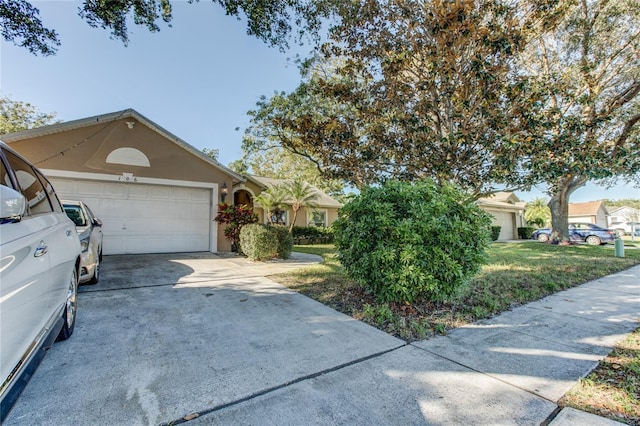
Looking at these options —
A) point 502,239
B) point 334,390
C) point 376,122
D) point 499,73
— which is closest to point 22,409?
point 334,390

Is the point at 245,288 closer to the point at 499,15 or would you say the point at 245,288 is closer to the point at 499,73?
the point at 499,73

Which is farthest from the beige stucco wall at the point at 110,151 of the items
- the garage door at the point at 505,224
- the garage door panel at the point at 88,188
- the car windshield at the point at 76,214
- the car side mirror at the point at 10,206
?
the garage door at the point at 505,224

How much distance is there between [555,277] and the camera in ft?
22.9

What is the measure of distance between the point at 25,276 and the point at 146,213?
9.45m

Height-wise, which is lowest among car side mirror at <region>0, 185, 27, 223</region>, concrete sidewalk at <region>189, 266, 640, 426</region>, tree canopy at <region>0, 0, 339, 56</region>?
concrete sidewalk at <region>189, 266, 640, 426</region>

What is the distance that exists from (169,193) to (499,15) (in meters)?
10.9

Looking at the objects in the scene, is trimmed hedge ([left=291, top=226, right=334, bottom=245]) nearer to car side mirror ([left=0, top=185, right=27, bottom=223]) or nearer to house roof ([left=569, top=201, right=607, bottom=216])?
car side mirror ([left=0, top=185, right=27, bottom=223])

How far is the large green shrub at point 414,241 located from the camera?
426 cm

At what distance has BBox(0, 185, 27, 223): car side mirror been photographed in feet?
5.32

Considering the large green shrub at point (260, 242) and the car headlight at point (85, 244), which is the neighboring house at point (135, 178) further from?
the car headlight at point (85, 244)

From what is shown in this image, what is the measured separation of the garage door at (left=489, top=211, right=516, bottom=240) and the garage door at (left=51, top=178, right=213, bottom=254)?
876 inches

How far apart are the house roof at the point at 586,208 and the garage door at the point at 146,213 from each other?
166 ft

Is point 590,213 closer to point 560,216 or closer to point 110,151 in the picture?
point 560,216

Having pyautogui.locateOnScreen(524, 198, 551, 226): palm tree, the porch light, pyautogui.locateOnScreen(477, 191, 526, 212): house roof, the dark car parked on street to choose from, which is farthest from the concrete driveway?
pyautogui.locateOnScreen(524, 198, 551, 226): palm tree
